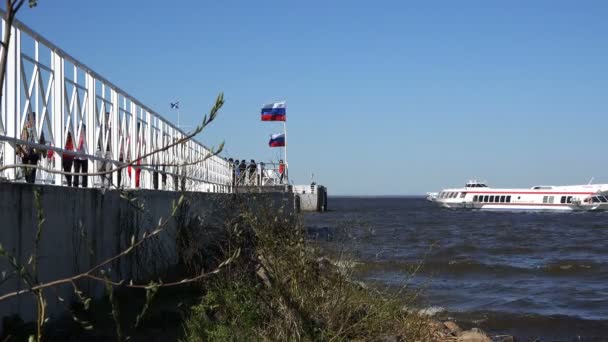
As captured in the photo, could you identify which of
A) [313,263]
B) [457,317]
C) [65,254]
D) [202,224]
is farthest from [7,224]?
[457,317]

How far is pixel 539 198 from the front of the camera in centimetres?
9325

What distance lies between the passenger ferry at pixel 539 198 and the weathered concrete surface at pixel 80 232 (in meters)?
82.0

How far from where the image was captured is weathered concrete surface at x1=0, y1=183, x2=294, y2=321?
673cm

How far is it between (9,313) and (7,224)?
0.73 m

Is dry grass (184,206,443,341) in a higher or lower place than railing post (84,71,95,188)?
lower

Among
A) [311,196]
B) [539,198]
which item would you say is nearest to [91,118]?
[311,196]

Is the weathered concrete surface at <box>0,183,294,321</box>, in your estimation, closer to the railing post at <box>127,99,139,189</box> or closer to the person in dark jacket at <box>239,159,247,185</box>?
the railing post at <box>127,99,139,189</box>

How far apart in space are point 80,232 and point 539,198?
89.2 metres

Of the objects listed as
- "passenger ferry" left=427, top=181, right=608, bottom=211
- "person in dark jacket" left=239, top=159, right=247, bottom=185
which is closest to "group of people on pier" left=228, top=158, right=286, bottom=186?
"person in dark jacket" left=239, top=159, right=247, bottom=185

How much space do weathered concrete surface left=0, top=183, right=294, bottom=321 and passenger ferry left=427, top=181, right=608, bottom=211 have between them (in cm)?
8199

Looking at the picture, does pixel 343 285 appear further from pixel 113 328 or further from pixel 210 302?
pixel 113 328

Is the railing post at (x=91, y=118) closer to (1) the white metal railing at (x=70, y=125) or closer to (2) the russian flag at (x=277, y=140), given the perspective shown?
(1) the white metal railing at (x=70, y=125)

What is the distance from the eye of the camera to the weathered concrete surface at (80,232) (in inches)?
265

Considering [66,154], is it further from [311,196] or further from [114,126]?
[311,196]
